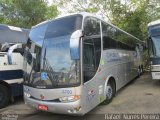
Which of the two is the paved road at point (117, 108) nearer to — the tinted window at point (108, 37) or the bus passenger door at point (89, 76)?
the bus passenger door at point (89, 76)

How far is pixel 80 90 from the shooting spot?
5.16 metres

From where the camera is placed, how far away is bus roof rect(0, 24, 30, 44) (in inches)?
333

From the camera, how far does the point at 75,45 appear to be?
4.97 metres

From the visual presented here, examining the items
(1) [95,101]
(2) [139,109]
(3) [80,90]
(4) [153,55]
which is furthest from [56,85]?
(4) [153,55]

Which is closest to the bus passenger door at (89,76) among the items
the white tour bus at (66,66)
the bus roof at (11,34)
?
the white tour bus at (66,66)

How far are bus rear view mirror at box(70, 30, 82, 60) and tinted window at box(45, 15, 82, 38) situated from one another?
33cm

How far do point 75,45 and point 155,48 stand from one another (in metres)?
5.30

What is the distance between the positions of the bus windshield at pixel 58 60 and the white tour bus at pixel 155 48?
15.3 feet

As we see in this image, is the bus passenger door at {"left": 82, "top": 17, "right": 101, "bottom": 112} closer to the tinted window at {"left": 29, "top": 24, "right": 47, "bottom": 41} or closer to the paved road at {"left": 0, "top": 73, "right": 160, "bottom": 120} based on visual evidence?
the paved road at {"left": 0, "top": 73, "right": 160, "bottom": 120}

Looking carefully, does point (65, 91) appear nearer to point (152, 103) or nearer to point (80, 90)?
point (80, 90)

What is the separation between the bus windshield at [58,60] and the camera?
17.2 feet

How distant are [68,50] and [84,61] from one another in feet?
1.73

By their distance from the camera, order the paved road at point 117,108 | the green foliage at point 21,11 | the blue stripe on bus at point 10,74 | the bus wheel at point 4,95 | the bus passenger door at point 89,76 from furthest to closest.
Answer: the green foliage at point 21,11 < the bus wheel at point 4,95 < the blue stripe on bus at point 10,74 < the paved road at point 117,108 < the bus passenger door at point 89,76

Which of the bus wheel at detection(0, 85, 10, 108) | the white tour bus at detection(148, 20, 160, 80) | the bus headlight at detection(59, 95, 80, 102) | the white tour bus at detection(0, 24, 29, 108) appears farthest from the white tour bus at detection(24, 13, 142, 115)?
the white tour bus at detection(148, 20, 160, 80)
